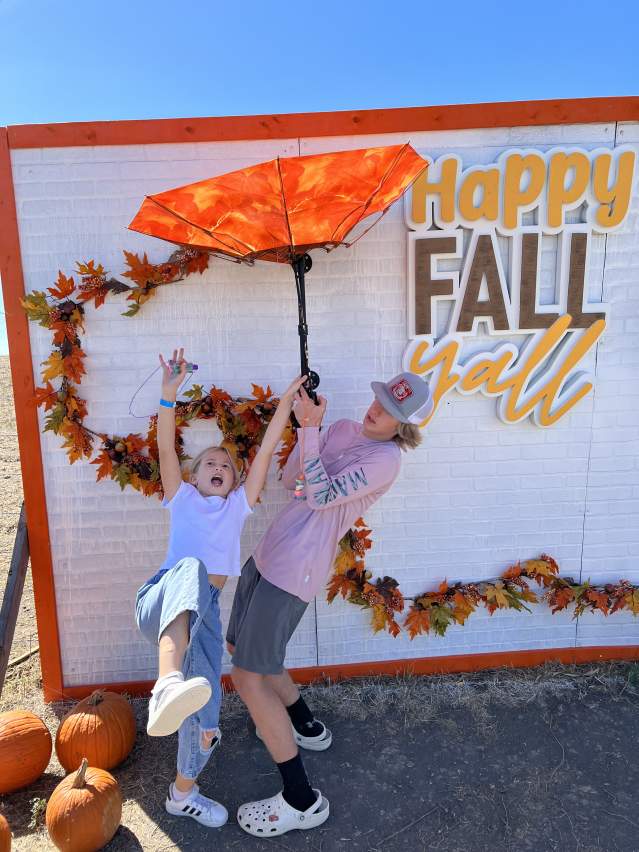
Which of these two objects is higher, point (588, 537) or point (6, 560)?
point (588, 537)

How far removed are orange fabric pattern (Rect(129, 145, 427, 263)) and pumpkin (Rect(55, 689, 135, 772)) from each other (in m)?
2.51

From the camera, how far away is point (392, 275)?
12.0 ft

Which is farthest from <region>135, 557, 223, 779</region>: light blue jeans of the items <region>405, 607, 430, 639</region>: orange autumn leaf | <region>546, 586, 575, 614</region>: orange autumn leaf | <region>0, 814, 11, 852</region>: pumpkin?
<region>546, 586, 575, 614</region>: orange autumn leaf

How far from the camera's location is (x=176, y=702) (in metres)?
2.29

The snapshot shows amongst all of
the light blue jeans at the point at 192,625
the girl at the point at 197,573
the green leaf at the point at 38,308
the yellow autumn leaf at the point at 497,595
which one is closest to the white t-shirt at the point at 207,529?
the girl at the point at 197,573

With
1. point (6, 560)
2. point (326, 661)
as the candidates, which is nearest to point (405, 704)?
point (326, 661)

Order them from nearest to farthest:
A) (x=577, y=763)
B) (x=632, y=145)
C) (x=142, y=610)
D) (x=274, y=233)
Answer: (x=142, y=610) → (x=274, y=233) → (x=577, y=763) → (x=632, y=145)

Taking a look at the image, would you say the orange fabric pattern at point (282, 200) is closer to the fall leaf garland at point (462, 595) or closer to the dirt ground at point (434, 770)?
the fall leaf garland at point (462, 595)

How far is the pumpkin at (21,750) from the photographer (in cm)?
303

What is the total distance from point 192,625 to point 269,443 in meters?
0.89

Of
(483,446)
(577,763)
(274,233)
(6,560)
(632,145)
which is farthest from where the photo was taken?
(6,560)

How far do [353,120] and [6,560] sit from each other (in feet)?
16.3

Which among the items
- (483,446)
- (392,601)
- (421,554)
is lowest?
(392,601)

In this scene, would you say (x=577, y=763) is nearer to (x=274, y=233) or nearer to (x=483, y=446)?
(x=483, y=446)
